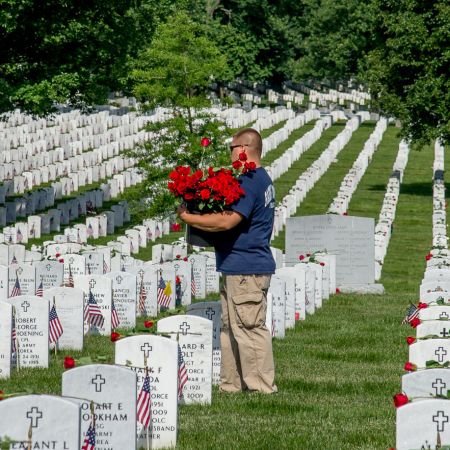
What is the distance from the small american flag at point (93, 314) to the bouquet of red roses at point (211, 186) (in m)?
6.39

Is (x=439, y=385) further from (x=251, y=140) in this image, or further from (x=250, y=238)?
(x=251, y=140)

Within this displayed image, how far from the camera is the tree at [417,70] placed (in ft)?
157

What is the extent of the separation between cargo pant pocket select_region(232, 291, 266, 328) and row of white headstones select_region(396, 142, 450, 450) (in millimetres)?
1381

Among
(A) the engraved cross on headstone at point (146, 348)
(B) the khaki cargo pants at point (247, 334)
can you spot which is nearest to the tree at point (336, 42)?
(B) the khaki cargo pants at point (247, 334)

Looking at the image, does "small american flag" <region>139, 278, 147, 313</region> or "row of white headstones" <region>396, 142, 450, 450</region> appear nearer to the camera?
"row of white headstones" <region>396, 142, 450, 450</region>

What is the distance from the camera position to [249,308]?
42.1 feet

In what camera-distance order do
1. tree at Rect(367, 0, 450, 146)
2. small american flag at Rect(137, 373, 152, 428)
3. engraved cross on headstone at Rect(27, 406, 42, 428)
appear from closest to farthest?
engraved cross on headstone at Rect(27, 406, 42, 428), small american flag at Rect(137, 373, 152, 428), tree at Rect(367, 0, 450, 146)

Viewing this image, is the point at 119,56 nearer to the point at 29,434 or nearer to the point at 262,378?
the point at 262,378

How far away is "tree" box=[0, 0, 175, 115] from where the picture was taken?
37156 mm

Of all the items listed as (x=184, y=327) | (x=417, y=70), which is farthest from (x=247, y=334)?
(x=417, y=70)

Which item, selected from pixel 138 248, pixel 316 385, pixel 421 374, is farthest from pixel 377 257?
Answer: pixel 421 374

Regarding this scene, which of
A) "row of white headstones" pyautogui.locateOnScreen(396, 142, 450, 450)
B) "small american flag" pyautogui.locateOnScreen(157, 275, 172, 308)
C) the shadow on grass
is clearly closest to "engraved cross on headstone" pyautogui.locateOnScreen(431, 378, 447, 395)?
"row of white headstones" pyautogui.locateOnScreen(396, 142, 450, 450)

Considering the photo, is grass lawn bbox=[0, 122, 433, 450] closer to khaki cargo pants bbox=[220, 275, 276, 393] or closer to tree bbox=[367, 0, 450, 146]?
khaki cargo pants bbox=[220, 275, 276, 393]

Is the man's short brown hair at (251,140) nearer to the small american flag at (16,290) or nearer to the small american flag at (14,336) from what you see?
the small american flag at (14,336)
